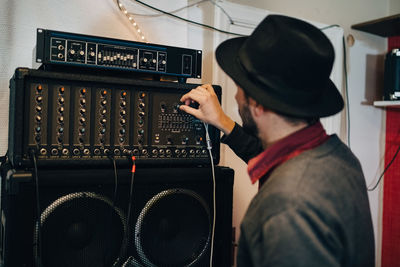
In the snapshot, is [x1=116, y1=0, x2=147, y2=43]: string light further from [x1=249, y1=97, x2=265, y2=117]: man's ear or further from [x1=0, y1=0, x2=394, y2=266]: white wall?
[x1=249, y1=97, x2=265, y2=117]: man's ear

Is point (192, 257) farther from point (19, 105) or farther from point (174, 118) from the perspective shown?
point (19, 105)

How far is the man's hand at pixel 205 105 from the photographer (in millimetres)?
1101

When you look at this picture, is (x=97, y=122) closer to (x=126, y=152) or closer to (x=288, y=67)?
(x=126, y=152)

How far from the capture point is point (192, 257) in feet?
3.63

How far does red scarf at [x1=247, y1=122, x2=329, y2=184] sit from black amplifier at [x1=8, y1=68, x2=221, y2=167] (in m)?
0.31

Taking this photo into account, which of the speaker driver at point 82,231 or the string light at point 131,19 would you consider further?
the string light at point 131,19

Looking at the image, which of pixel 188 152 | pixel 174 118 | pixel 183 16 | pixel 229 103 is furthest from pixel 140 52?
pixel 229 103

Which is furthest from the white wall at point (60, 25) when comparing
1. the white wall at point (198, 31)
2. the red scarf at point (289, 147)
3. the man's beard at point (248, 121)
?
the red scarf at point (289, 147)

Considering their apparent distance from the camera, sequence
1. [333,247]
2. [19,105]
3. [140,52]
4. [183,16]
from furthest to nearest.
→ 1. [183,16]
2. [140,52]
3. [19,105]
4. [333,247]

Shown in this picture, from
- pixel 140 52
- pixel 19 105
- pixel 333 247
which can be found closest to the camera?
pixel 333 247

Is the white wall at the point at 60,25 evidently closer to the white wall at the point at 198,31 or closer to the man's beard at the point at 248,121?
the white wall at the point at 198,31

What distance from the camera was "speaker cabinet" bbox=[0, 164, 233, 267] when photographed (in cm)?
91

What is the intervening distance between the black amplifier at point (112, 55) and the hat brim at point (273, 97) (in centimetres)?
19

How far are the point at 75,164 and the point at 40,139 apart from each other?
4.1 inches
